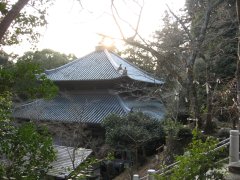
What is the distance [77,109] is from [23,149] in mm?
16304

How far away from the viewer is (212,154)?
3520 millimetres

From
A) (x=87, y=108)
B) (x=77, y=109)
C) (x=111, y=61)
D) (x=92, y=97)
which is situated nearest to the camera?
(x=77, y=109)

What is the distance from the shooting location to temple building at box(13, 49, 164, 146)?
59.9 ft

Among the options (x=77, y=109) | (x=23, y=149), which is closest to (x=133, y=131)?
(x=77, y=109)

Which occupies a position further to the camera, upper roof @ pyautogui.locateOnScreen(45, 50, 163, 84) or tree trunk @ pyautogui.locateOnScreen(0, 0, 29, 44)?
upper roof @ pyautogui.locateOnScreen(45, 50, 163, 84)

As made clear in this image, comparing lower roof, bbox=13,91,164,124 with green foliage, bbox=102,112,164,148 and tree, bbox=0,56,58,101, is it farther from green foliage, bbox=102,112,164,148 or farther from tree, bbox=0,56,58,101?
tree, bbox=0,56,58,101

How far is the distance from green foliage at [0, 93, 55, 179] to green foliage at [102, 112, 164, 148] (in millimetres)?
11721

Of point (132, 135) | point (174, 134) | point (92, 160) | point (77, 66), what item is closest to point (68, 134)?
point (132, 135)

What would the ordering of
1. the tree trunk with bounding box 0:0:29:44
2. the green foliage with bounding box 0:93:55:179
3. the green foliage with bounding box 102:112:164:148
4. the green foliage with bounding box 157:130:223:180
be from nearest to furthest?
the green foliage with bounding box 0:93:55:179 → the tree trunk with bounding box 0:0:29:44 → the green foliage with bounding box 157:130:223:180 → the green foliage with bounding box 102:112:164:148

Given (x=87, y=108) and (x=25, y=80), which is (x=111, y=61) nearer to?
(x=87, y=108)

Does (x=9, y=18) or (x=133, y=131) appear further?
(x=133, y=131)

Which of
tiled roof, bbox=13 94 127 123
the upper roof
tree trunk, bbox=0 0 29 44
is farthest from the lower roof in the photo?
tree trunk, bbox=0 0 29 44

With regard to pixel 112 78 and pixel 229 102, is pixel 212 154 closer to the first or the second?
pixel 229 102

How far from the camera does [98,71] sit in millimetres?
22062
